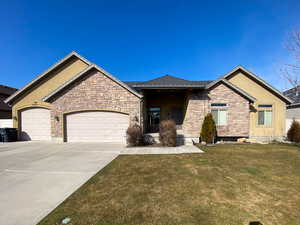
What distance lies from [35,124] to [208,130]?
13.7m

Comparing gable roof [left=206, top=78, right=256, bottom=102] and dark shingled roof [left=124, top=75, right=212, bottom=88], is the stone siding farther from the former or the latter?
dark shingled roof [left=124, top=75, right=212, bottom=88]

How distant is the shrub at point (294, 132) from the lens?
10062 millimetres

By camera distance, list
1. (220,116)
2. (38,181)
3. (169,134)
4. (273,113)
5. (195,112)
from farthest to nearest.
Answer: (273,113), (220,116), (195,112), (169,134), (38,181)

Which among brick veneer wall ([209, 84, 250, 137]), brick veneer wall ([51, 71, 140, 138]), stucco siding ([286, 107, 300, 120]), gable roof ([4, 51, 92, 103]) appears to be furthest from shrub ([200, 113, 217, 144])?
stucco siding ([286, 107, 300, 120])

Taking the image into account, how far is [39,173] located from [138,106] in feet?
20.5

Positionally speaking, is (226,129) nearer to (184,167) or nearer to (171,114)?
(171,114)

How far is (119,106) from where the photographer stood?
31.2 feet

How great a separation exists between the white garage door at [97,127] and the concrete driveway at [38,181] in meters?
3.11

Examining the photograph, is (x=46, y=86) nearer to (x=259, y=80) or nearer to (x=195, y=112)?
(x=195, y=112)

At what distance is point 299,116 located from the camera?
14.9 metres

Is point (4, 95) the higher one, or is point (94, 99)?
point (4, 95)

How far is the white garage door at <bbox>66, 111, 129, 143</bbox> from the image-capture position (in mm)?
9671

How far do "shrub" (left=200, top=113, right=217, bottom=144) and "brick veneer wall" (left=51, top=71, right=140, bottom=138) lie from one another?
15.9ft

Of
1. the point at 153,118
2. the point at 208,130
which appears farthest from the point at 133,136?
the point at 208,130
